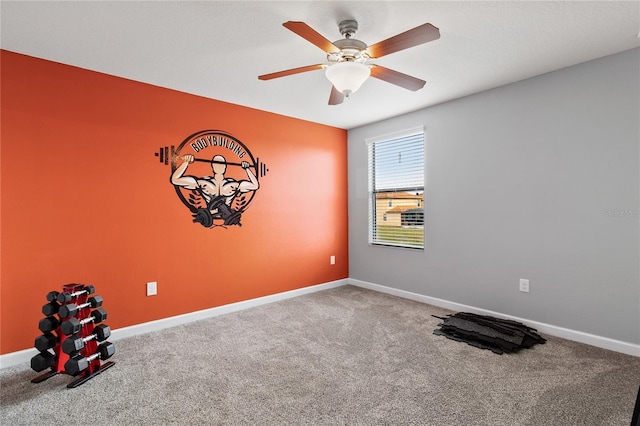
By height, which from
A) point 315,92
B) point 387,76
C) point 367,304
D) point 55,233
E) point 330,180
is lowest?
point 367,304

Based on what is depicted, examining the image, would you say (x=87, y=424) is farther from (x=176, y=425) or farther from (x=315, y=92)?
(x=315, y=92)

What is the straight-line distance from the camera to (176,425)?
1848 millimetres

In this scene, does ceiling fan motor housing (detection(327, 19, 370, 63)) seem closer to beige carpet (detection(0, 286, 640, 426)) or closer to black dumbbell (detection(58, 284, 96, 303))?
beige carpet (detection(0, 286, 640, 426))

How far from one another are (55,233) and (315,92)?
8.85 feet

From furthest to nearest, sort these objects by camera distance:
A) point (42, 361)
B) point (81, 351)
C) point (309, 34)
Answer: point (81, 351) → point (42, 361) → point (309, 34)

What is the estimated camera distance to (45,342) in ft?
7.54

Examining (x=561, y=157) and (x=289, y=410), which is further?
(x=561, y=157)

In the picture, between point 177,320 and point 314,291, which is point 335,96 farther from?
point 314,291

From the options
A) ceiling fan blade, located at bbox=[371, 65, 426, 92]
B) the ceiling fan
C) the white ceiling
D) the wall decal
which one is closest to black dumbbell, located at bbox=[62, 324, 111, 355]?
the wall decal

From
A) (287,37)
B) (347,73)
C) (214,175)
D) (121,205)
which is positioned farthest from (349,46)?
(121,205)

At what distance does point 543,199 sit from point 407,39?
2.18 metres

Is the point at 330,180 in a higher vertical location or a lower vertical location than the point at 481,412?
higher

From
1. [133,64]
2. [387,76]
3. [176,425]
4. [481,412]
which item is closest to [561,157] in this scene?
[387,76]

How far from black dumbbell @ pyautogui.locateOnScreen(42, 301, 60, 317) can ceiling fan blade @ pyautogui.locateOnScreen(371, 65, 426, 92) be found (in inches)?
110
